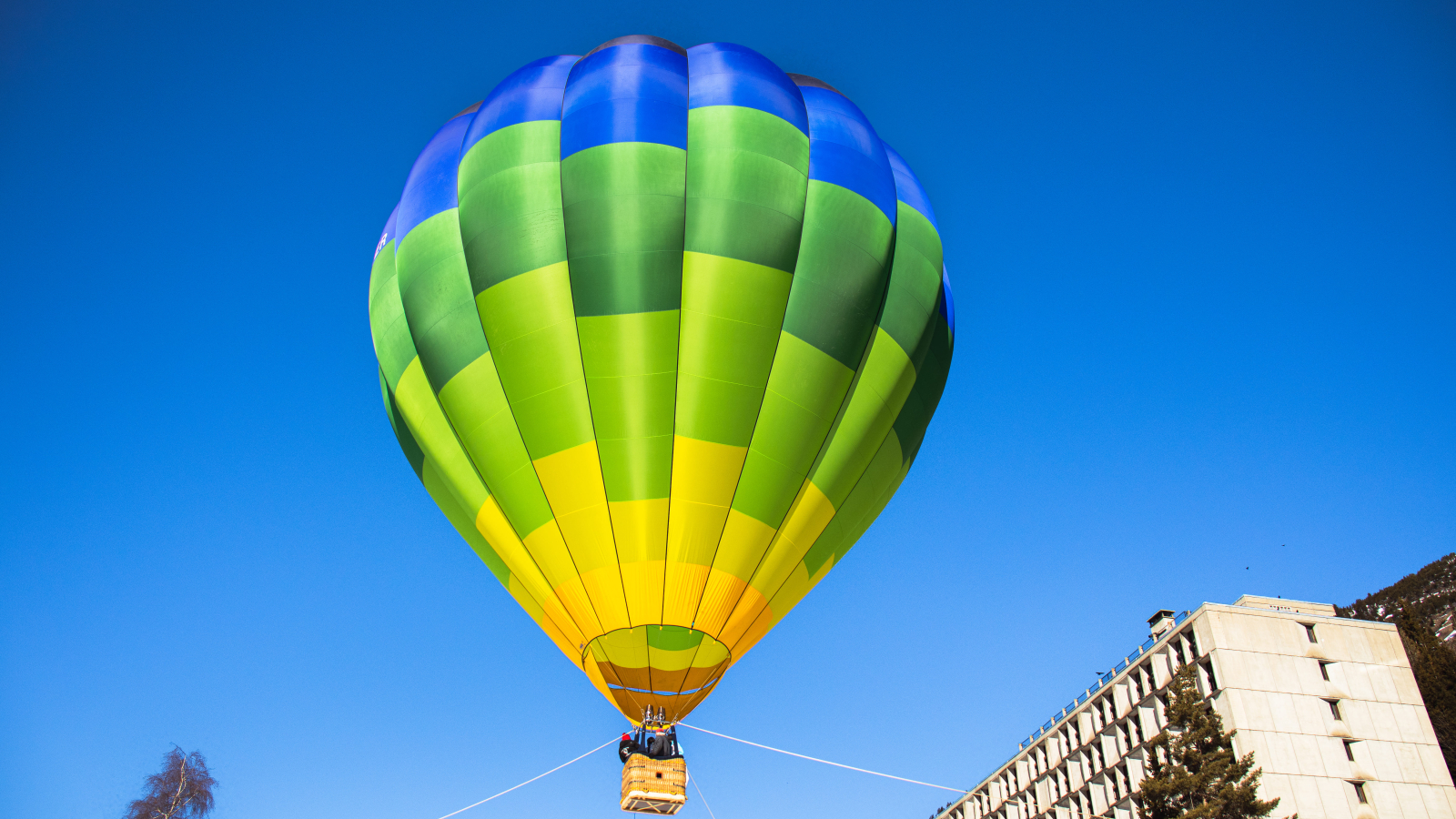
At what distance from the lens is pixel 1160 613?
157 ft

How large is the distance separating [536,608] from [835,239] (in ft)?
21.7

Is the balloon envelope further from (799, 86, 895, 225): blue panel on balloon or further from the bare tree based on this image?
the bare tree

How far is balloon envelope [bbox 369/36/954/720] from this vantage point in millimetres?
12844

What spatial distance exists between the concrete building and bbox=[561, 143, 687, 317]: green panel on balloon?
122 ft

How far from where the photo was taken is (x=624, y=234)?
41.9ft

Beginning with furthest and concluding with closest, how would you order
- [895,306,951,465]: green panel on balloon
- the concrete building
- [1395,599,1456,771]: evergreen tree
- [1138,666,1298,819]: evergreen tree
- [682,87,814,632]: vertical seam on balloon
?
[1395,599,1456,771]: evergreen tree
the concrete building
[1138,666,1298,819]: evergreen tree
[895,306,951,465]: green panel on balloon
[682,87,814,632]: vertical seam on balloon

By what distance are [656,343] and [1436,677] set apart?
1961 inches

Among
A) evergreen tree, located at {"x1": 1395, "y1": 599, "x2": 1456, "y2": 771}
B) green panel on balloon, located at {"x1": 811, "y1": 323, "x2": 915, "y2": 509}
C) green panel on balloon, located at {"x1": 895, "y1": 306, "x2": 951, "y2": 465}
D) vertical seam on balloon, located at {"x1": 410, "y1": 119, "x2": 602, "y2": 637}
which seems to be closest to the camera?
vertical seam on balloon, located at {"x1": 410, "y1": 119, "x2": 602, "y2": 637}

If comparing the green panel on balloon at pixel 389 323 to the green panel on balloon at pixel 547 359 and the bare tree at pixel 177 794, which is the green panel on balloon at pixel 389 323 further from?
the bare tree at pixel 177 794

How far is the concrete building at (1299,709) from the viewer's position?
4006 cm

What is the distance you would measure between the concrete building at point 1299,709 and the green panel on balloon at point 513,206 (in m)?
38.2

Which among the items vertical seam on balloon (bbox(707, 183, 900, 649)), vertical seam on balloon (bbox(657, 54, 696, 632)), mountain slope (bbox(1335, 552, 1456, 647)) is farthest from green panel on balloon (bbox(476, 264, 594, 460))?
mountain slope (bbox(1335, 552, 1456, 647))

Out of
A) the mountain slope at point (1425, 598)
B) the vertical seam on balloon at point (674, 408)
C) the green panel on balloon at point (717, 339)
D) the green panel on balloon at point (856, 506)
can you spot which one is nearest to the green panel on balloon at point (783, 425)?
the green panel on balloon at point (717, 339)

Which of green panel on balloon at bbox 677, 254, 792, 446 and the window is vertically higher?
the window
